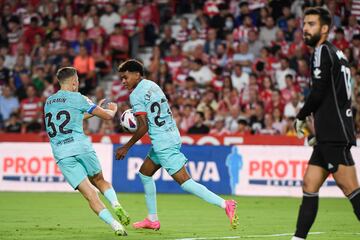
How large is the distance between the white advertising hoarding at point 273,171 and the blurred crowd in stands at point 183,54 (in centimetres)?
132

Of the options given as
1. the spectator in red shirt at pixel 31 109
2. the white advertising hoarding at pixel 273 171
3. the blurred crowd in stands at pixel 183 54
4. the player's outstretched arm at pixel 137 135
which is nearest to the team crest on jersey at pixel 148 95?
the player's outstretched arm at pixel 137 135

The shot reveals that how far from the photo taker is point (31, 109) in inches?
1011

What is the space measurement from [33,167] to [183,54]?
606 cm

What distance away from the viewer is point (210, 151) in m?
21.2

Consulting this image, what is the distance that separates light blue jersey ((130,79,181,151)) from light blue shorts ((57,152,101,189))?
87cm

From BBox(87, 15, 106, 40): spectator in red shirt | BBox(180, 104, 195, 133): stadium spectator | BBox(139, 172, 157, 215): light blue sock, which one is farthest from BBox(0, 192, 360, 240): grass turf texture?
BBox(87, 15, 106, 40): spectator in red shirt

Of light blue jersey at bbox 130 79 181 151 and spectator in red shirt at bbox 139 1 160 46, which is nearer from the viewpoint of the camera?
light blue jersey at bbox 130 79 181 151

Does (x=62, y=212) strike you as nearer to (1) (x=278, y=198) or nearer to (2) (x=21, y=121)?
(1) (x=278, y=198)

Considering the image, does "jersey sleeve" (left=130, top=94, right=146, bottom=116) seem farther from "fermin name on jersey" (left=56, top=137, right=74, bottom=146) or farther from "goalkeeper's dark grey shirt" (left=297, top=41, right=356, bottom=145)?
"goalkeeper's dark grey shirt" (left=297, top=41, right=356, bottom=145)

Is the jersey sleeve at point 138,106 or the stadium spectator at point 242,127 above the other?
the jersey sleeve at point 138,106

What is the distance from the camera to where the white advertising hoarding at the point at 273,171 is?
2055 centimetres

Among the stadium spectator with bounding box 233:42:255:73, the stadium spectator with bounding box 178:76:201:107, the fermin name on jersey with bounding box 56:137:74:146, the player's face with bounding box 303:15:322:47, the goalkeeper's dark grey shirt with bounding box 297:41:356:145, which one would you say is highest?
the player's face with bounding box 303:15:322:47

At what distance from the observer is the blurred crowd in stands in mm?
23141

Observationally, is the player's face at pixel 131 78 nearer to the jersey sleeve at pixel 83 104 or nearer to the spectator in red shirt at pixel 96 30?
the jersey sleeve at pixel 83 104
